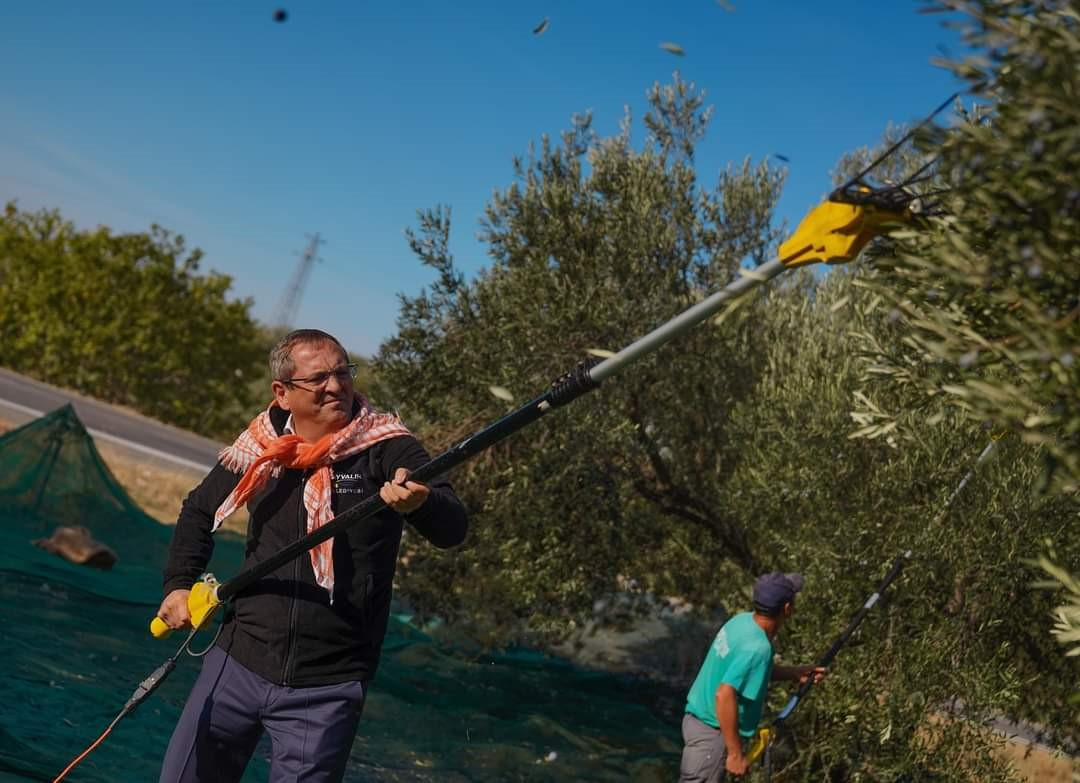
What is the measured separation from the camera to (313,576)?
4.09 meters

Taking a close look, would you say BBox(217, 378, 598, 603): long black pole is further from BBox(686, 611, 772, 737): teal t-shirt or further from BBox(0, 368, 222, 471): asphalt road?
BBox(0, 368, 222, 471): asphalt road

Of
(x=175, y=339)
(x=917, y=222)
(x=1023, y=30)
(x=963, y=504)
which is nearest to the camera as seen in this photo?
(x=1023, y=30)

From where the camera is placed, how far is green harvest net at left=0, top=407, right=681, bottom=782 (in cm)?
714

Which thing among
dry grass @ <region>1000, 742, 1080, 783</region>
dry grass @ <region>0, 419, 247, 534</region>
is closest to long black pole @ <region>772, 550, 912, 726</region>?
dry grass @ <region>1000, 742, 1080, 783</region>

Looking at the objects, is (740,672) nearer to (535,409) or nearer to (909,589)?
(909,589)

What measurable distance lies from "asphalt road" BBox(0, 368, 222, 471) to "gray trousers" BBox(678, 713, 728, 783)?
58.6 ft

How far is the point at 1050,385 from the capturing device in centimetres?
291

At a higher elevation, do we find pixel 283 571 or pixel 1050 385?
pixel 1050 385

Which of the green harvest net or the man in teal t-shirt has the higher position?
the man in teal t-shirt

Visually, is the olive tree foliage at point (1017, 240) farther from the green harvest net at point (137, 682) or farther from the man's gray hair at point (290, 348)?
the green harvest net at point (137, 682)

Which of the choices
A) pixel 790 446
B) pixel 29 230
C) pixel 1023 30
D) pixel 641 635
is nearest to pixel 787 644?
pixel 790 446

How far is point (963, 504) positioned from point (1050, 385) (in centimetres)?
542

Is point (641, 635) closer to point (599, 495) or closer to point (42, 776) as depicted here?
point (599, 495)

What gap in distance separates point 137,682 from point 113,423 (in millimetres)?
19830
